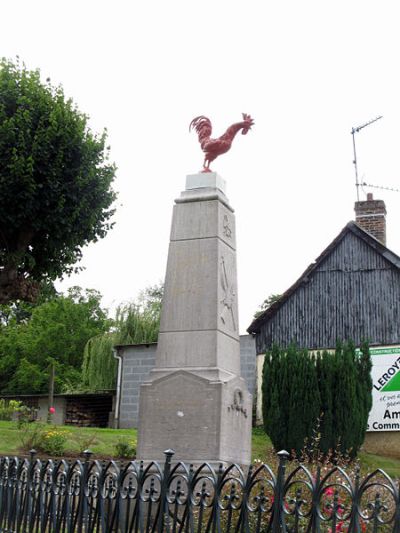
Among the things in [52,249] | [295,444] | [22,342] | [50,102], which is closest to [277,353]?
[295,444]

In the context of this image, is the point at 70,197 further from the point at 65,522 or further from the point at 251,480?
the point at 251,480

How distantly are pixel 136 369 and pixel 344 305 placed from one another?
6.96 m

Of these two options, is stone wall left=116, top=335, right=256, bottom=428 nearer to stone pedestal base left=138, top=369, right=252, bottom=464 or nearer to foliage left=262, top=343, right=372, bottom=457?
foliage left=262, top=343, right=372, bottom=457

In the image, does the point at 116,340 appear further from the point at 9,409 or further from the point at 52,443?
the point at 52,443

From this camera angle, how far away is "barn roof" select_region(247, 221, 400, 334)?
69.4 feet

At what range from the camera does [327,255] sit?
22.2 m

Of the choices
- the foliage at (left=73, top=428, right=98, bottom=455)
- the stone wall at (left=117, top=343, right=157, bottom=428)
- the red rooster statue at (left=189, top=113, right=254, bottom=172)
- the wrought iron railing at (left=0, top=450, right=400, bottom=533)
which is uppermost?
the red rooster statue at (left=189, top=113, right=254, bottom=172)

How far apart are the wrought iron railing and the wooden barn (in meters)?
13.9

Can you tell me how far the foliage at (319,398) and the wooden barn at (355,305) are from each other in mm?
3186

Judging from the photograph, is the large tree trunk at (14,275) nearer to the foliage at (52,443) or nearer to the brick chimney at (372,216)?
the foliage at (52,443)

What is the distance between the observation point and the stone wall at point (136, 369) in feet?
76.1

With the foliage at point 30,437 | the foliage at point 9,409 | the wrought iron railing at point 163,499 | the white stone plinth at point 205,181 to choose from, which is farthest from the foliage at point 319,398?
the wrought iron railing at point 163,499

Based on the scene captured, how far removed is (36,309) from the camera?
45.7m

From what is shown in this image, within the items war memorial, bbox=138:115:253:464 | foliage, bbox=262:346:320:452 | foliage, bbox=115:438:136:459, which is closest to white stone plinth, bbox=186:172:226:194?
war memorial, bbox=138:115:253:464
